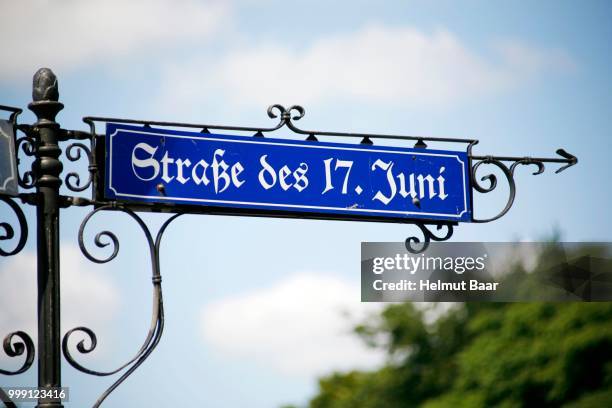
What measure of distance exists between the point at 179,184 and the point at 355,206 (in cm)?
70

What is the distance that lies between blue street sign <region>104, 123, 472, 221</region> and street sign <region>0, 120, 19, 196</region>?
0.34m

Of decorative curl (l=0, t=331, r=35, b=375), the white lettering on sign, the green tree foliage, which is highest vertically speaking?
the white lettering on sign

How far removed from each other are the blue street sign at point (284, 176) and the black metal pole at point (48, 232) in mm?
202

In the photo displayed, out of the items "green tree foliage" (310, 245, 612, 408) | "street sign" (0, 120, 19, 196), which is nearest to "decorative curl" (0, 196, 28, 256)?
"street sign" (0, 120, 19, 196)

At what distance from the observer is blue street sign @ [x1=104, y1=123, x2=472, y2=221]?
13.4 ft

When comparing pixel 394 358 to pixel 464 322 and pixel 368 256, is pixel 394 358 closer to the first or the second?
pixel 464 322

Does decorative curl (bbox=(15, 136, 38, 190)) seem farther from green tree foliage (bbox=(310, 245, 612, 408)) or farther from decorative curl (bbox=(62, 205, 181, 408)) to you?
green tree foliage (bbox=(310, 245, 612, 408))

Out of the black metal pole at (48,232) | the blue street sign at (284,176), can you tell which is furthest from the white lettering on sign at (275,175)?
the black metal pole at (48,232)

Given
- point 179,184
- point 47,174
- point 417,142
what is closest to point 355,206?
point 417,142

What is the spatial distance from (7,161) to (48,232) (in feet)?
0.93

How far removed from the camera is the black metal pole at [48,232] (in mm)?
3787

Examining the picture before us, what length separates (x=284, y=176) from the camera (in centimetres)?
430

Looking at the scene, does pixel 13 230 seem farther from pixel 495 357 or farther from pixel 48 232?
pixel 495 357

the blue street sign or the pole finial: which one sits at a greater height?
the pole finial
